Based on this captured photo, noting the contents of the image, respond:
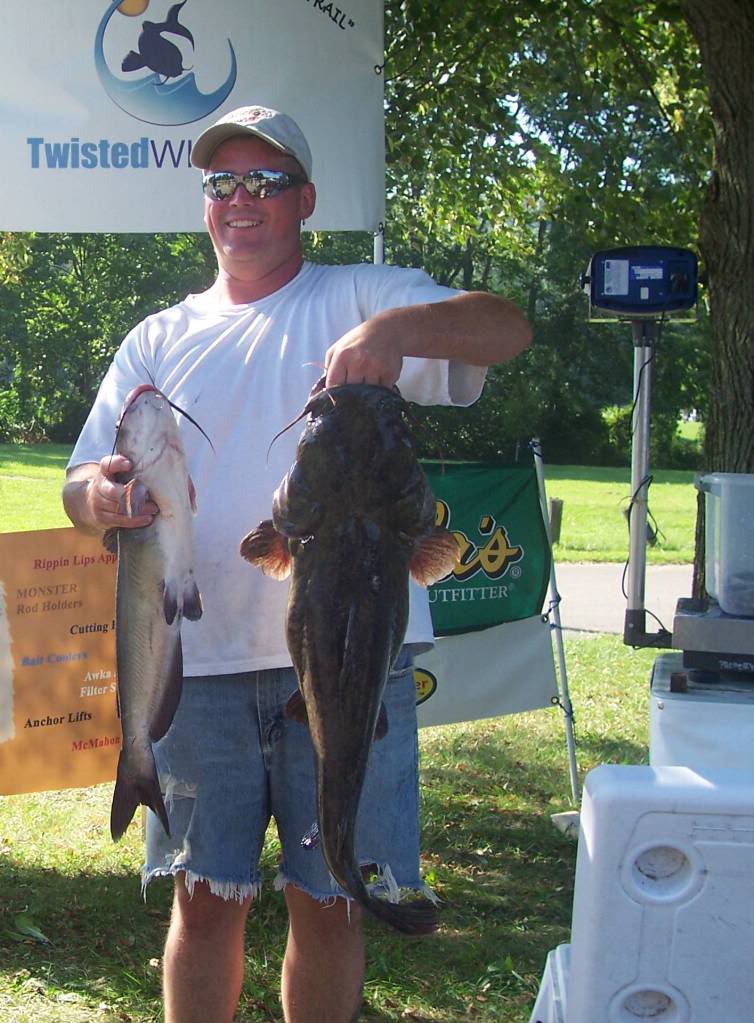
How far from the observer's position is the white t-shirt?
8.41 ft

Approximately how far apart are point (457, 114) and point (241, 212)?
544 centimetres

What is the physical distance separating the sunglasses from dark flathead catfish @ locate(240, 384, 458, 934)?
31.2 inches

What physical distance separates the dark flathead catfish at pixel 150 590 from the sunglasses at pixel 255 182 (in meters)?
0.63

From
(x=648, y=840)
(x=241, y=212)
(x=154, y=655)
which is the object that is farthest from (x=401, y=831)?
(x=241, y=212)

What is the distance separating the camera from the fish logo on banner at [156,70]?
463cm

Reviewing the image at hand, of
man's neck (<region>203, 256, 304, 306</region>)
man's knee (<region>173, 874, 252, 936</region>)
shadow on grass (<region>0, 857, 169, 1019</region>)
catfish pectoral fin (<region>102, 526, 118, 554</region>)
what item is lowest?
shadow on grass (<region>0, 857, 169, 1019</region>)

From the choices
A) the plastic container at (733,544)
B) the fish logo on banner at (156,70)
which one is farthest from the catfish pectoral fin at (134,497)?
the fish logo on banner at (156,70)

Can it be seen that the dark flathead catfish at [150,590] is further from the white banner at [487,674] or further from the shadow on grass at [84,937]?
the white banner at [487,674]

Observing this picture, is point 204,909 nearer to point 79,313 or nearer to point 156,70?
point 156,70

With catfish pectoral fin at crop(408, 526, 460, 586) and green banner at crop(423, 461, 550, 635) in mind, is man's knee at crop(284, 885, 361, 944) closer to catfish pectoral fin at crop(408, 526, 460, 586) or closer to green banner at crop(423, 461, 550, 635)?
catfish pectoral fin at crop(408, 526, 460, 586)

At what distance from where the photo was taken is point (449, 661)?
555 centimetres

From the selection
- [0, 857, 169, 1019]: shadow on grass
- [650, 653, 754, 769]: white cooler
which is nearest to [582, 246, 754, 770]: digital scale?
[650, 653, 754, 769]: white cooler

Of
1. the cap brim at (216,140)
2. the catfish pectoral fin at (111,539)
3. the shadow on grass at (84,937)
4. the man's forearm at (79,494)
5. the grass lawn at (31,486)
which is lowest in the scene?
the shadow on grass at (84,937)

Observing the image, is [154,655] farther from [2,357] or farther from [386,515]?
[2,357]
